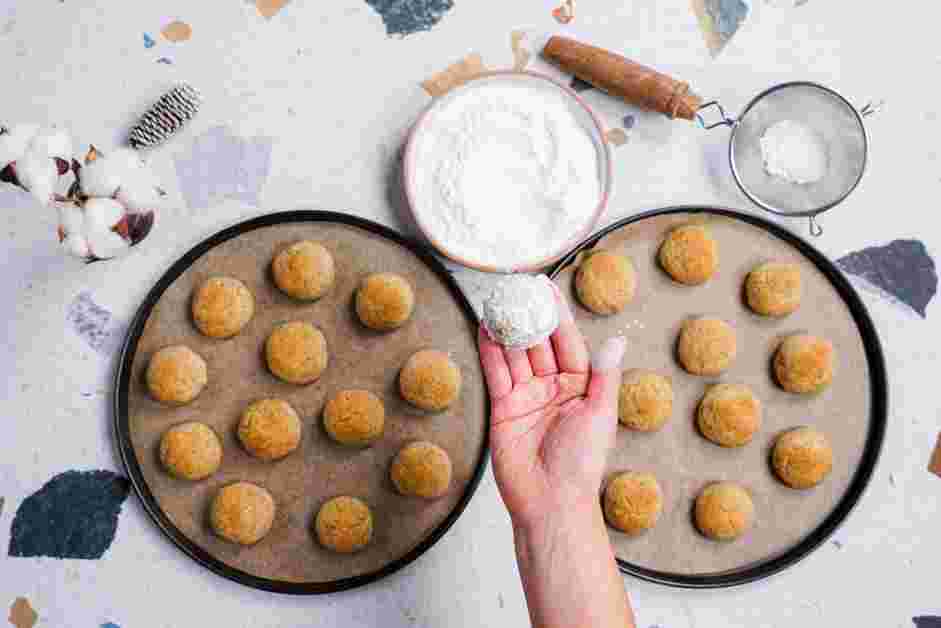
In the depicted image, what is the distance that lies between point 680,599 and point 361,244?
2.30 ft

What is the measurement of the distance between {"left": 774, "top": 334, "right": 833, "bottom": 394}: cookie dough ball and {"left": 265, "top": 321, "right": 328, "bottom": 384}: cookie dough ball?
66 centimetres

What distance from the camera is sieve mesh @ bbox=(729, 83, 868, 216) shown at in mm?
1221

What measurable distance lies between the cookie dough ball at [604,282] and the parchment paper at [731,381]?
22 millimetres

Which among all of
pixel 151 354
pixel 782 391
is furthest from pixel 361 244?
pixel 782 391

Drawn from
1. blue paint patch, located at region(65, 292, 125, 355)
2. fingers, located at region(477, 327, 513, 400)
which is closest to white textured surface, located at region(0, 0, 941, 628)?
blue paint patch, located at region(65, 292, 125, 355)

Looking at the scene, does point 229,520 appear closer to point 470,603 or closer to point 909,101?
point 470,603

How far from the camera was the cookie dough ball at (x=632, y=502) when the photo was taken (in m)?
1.17

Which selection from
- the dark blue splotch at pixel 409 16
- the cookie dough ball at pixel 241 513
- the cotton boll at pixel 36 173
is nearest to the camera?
the cotton boll at pixel 36 173

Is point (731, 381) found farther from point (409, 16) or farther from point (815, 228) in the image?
point (409, 16)

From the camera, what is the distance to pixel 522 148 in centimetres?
116

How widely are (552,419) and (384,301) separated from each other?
0.29 meters

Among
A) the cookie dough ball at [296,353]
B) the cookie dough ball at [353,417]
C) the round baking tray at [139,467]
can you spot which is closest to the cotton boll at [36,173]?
the round baking tray at [139,467]

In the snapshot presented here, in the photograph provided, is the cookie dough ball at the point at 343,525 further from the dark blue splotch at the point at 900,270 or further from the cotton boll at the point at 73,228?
the dark blue splotch at the point at 900,270

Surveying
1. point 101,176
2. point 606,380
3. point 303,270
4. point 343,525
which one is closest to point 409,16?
point 303,270
